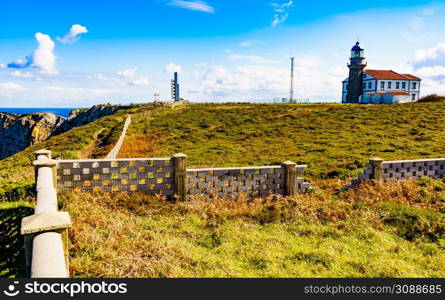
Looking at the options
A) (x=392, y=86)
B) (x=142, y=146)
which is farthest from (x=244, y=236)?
(x=392, y=86)

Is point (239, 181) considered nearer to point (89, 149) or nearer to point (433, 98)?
point (89, 149)

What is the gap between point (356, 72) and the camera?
63094 mm

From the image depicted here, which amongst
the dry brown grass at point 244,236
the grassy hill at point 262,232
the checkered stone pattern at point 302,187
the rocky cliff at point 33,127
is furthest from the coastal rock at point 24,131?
the checkered stone pattern at point 302,187

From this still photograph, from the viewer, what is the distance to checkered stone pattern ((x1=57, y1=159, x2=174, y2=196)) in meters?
8.72

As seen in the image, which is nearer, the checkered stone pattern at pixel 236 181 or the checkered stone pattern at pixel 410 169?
the checkered stone pattern at pixel 236 181

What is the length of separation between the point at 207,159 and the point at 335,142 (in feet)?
35.3

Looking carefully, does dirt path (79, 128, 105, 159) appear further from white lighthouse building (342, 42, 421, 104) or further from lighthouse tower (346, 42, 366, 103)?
lighthouse tower (346, 42, 366, 103)

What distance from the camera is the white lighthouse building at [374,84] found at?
61.8 meters

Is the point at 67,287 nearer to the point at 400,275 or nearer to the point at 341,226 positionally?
the point at 400,275

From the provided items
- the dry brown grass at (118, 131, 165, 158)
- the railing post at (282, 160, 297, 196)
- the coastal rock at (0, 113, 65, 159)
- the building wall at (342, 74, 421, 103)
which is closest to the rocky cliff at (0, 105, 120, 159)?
the coastal rock at (0, 113, 65, 159)

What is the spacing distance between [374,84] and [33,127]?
7431 cm

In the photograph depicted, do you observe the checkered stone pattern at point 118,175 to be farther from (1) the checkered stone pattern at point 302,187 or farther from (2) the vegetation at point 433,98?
(2) the vegetation at point 433,98

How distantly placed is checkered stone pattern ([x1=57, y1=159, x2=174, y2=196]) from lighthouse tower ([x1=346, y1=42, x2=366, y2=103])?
209 ft

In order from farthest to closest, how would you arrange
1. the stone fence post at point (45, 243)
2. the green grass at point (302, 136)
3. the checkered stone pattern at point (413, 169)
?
the green grass at point (302, 136), the checkered stone pattern at point (413, 169), the stone fence post at point (45, 243)
